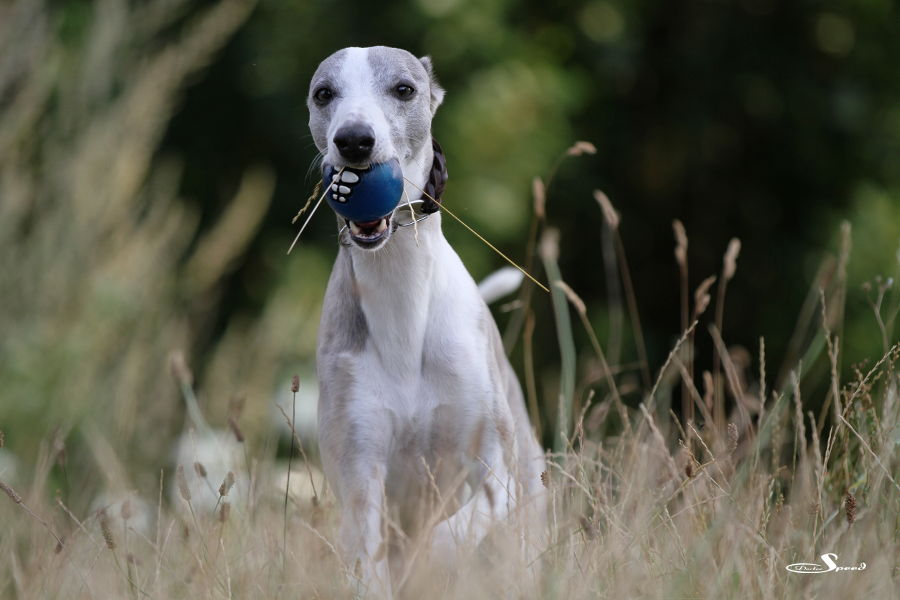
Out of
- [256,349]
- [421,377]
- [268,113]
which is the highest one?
[421,377]

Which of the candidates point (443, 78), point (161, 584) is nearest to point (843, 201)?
point (443, 78)

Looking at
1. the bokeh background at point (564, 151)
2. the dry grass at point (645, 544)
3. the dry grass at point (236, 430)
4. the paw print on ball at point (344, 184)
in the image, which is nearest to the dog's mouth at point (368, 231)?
the paw print on ball at point (344, 184)

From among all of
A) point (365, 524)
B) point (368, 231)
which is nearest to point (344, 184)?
point (368, 231)

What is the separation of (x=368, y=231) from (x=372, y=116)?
0.26 meters

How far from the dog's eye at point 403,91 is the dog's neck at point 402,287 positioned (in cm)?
15

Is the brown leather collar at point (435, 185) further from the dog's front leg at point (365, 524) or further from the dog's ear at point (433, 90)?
the dog's front leg at point (365, 524)

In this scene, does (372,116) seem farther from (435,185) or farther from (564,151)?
(564,151)

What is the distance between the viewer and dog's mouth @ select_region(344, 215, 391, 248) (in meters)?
2.76

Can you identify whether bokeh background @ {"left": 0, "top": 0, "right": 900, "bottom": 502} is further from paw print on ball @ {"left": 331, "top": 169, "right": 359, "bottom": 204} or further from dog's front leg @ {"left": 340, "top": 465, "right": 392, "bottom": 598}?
paw print on ball @ {"left": 331, "top": 169, "right": 359, "bottom": 204}

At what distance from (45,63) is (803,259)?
15.7ft

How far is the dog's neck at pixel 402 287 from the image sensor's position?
3004 millimetres

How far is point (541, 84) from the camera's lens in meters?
7.42

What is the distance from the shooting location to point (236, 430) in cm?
265

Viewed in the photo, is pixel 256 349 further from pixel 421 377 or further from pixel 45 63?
pixel 421 377
